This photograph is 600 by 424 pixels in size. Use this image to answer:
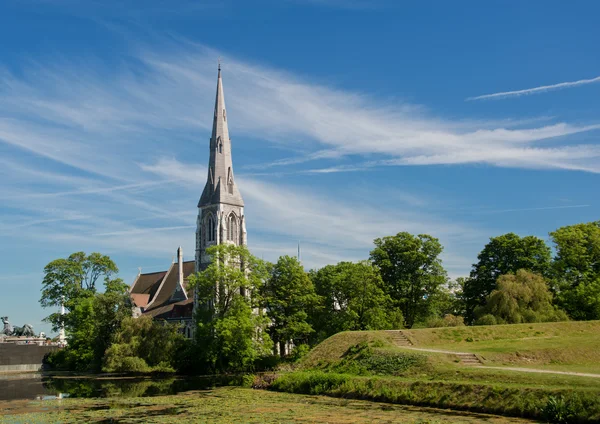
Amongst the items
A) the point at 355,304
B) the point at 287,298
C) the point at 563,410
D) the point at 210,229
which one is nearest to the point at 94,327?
the point at 287,298

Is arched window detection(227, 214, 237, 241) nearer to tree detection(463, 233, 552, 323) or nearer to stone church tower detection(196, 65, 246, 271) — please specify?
stone church tower detection(196, 65, 246, 271)

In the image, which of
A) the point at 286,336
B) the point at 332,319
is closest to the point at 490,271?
the point at 332,319

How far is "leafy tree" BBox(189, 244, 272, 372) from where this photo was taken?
2042 inches

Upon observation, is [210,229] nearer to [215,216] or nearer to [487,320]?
[215,216]

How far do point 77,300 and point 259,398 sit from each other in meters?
49.1

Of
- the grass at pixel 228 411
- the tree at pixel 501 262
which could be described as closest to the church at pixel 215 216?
the tree at pixel 501 262

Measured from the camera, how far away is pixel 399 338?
41.1 m

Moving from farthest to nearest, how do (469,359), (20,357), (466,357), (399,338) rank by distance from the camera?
1. (20,357)
2. (399,338)
3. (466,357)
4. (469,359)

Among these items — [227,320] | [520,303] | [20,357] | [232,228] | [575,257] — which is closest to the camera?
[520,303]

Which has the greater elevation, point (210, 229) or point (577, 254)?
point (210, 229)

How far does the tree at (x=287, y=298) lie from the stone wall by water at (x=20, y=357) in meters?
30.8

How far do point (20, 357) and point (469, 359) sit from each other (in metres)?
58.3

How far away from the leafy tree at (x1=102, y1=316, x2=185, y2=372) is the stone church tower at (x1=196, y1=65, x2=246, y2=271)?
31.7m

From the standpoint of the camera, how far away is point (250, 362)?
53.8 m
